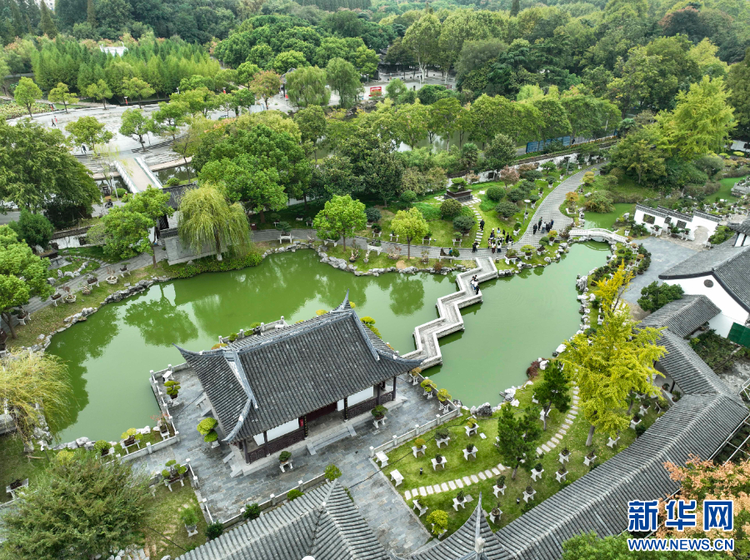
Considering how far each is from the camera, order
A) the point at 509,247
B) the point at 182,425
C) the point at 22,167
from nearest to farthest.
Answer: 1. the point at 182,425
2. the point at 22,167
3. the point at 509,247

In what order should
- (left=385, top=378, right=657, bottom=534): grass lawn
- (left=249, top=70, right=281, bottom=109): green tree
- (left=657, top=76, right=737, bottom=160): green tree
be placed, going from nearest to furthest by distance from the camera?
(left=385, top=378, right=657, bottom=534): grass lawn < (left=657, top=76, right=737, bottom=160): green tree < (left=249, top=70, right=281, bottom=109): green tree

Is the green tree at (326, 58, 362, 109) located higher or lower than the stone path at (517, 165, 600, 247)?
higher

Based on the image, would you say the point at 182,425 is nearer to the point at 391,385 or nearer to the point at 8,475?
the point at 8,475

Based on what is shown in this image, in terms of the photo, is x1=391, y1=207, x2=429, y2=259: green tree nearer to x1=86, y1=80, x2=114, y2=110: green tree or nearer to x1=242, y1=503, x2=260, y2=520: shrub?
x1=242, y1=503, x2=260, y2=520: shrub

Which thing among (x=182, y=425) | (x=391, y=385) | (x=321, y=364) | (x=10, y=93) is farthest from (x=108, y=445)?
(x=10, y=93)

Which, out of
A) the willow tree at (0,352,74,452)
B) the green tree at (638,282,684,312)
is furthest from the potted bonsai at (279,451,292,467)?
the green tree at (638,282,684,312)

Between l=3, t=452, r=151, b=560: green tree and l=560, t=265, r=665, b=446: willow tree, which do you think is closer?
l=3, t=452, r=151, b=560: green tree

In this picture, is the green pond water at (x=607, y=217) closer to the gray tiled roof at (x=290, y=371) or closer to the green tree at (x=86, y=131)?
the gray tiled roof at (x=290, y=371)
